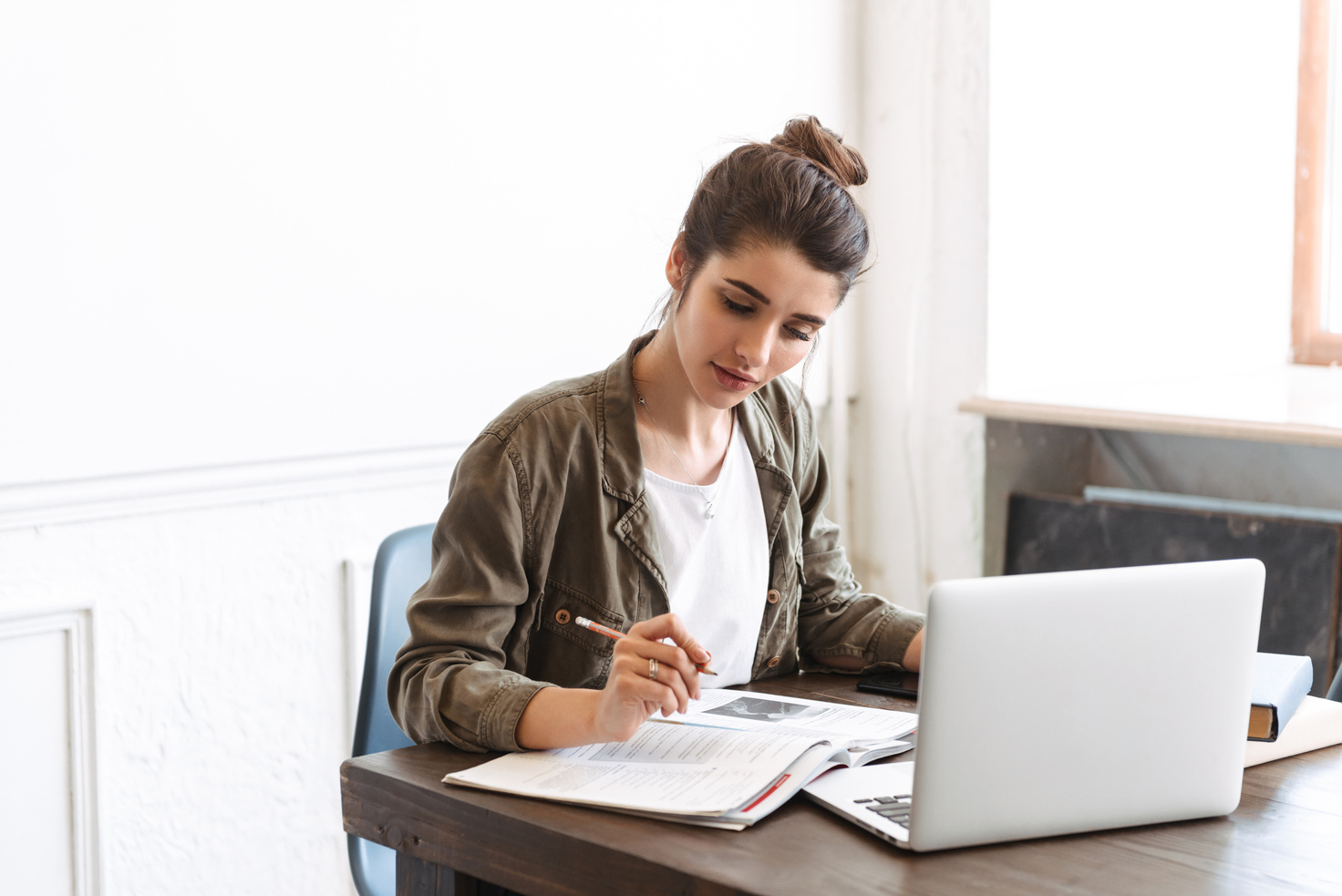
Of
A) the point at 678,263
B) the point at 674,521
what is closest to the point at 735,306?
the point at 678,263

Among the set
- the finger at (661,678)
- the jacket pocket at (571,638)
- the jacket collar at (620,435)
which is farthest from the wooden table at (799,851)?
the jacket collar at (620,435)

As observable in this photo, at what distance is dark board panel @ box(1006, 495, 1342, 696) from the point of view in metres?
2.22

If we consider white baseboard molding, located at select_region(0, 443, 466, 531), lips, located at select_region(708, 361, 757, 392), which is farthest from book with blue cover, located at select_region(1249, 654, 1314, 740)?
white baseboard molding, located at select_region(0, 443, 466, 531)

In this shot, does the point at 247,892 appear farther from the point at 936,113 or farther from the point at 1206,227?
the point at 1206,227

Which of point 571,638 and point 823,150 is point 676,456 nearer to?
point 571,638

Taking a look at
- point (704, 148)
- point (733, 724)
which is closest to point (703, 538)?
point (733, 724)

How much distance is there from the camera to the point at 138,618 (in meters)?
1.82

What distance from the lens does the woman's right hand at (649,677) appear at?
1055 millimetres

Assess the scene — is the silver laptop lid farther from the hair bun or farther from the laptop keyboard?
the hair bun

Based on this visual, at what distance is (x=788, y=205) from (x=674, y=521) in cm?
37

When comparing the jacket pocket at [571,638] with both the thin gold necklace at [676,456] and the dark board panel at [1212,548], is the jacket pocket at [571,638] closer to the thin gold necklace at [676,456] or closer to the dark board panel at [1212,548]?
the thin gold necklace at [676,456]

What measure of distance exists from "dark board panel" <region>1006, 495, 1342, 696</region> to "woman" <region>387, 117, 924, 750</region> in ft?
2.77

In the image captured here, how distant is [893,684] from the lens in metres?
1.38

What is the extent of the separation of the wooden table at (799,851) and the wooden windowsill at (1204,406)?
115 cm
